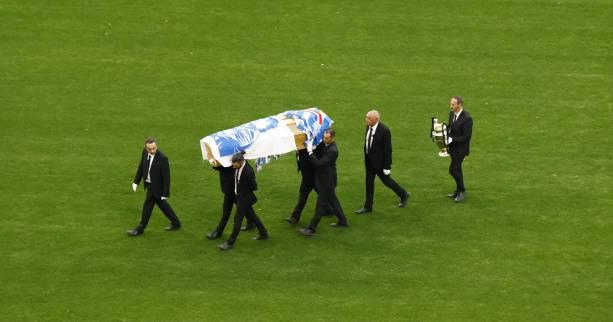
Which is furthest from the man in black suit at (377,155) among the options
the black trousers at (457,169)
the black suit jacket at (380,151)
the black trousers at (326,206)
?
the black trousers at (457,169)

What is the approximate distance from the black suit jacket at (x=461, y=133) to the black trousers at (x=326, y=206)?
2305mm

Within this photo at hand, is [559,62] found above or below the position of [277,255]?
above

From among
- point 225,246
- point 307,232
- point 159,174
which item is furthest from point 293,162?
point 159,174

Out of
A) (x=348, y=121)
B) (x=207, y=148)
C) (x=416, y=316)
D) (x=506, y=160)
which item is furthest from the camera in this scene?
(x=348, y=121)

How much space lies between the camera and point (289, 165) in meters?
22.9

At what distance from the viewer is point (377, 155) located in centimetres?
2059

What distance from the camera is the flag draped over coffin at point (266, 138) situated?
1938 centimetres

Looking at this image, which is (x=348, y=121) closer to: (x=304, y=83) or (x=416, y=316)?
(x=304, y=83)

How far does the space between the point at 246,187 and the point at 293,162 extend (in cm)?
373

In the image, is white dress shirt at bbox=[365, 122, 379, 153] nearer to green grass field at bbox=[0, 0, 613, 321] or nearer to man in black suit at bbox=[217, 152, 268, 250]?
green grass field at bbox=[0, 0, 613, 321]

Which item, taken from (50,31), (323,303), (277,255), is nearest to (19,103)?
(50,31)

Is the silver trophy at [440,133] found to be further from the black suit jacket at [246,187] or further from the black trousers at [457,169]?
the black suit jacket at [246,187]

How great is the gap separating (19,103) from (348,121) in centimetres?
679

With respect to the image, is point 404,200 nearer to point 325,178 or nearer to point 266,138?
point 325,178
